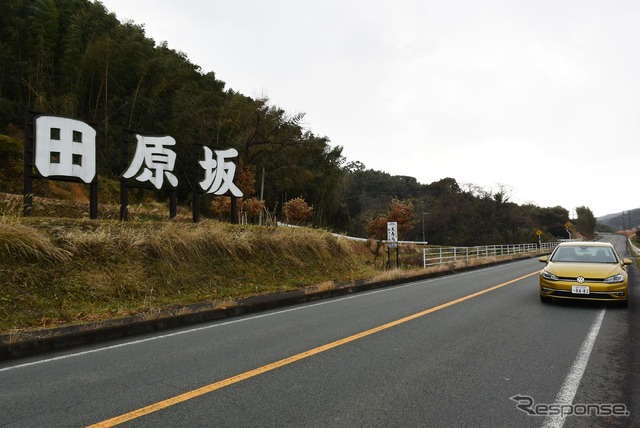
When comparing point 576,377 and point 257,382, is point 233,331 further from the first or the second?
point 576,377

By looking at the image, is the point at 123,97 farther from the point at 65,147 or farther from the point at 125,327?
the point at 125,327

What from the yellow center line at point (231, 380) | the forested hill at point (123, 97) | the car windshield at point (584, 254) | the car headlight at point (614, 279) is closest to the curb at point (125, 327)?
the yellow center line at point (231, 380)

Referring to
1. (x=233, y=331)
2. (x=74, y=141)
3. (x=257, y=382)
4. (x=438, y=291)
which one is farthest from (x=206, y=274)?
(x=257, y=382)

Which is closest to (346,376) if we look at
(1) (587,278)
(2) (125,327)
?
(2) (125,327)

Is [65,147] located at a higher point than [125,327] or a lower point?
higher

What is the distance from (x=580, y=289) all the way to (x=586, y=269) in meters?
0.53

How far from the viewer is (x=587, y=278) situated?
8.04 meters

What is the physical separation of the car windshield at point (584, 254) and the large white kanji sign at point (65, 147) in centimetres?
1188

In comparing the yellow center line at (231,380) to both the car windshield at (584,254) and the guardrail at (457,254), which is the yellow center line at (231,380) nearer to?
the car windshield at (584,254)

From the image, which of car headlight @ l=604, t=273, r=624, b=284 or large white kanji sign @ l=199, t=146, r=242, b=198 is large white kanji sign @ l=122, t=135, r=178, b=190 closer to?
large white kanji sign @ l=199, t=146, r=242, b=198

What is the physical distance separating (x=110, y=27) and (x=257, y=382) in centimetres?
3308

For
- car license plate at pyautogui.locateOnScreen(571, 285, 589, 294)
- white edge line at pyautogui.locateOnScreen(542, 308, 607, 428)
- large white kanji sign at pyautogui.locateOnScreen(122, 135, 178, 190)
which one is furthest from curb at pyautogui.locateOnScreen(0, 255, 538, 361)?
large white kanji sign at pyautogui.locateOnScreen(122, 135, 178, 190)

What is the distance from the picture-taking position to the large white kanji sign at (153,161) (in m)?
12.8

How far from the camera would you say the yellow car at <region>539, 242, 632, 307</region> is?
26.1ft
